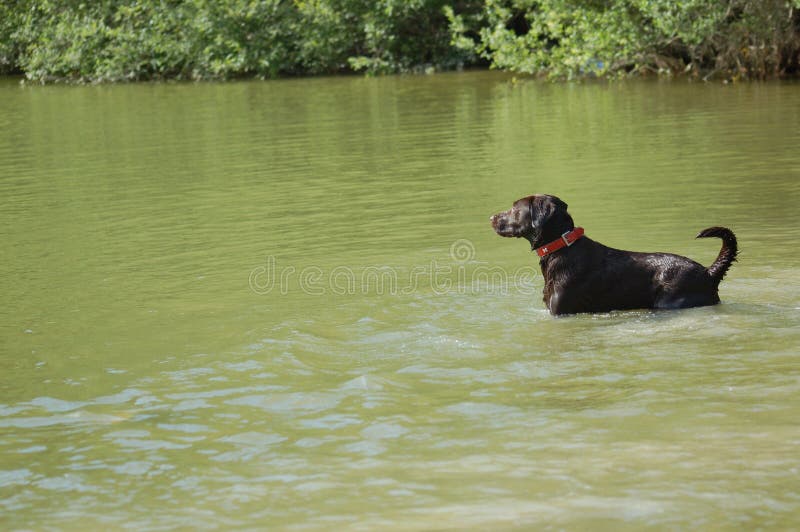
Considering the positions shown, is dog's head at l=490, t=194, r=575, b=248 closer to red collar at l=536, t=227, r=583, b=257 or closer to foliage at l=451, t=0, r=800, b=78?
red collar at l=536, t=227, r=583, b=257

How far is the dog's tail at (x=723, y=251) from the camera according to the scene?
7.41m

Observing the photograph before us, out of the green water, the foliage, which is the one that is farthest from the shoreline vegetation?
the green water

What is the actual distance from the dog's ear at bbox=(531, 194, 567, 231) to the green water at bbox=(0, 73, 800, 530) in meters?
0.70

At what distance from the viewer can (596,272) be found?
7.83 meters

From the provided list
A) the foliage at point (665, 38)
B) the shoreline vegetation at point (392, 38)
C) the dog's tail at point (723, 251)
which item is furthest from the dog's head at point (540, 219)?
the shoreline vegetation at point (392, 38)

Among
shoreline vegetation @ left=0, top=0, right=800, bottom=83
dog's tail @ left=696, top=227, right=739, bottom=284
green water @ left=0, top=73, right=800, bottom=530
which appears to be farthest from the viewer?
shoreline vegetation @ left=0, top=0, right=800, bottom=83

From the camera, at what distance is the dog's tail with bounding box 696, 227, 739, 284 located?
7405mm

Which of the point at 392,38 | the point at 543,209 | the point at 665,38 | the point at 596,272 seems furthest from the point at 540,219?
the point at 392,38

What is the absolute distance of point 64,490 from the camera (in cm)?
518

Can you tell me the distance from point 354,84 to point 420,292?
22.3m

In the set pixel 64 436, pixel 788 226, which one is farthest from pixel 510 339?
pixel 788 226

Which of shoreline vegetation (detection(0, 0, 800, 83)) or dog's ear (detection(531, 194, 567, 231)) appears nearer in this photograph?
dog's ear (detection(531, 194, 567, 231))

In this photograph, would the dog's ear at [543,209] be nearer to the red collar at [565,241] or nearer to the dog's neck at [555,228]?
the dog's neck at [555,228]

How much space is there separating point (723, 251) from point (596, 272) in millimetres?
883
